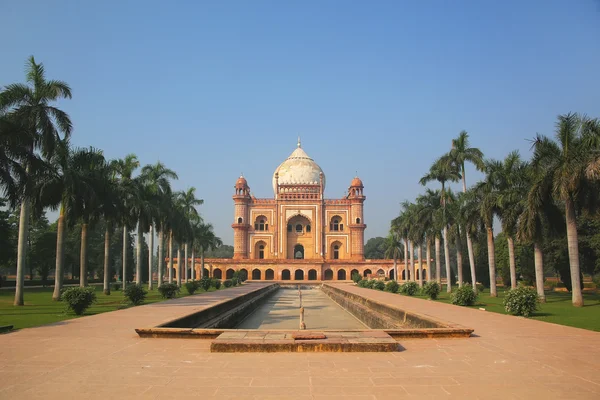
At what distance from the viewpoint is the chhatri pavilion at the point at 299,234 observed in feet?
157

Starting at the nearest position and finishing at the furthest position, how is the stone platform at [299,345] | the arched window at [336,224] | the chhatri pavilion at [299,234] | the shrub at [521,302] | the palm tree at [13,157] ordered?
the stone platform at [299,345] < the shrub at [521,302] < the palm tree at [13,157] < the chhatri pavilion at [299,234] < the arched window at [336,224]

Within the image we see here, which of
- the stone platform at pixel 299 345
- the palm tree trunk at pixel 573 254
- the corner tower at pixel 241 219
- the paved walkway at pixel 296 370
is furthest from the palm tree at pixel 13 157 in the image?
the corner tower at pixel 241 219

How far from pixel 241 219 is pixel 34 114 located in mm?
34817

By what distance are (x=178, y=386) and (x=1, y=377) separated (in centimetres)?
195

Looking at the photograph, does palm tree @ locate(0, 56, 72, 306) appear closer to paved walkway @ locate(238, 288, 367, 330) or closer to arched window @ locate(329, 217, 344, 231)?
paved walkway @ locate(238, 288, 367, 330)

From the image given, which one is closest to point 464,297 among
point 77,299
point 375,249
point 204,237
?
point 77,299

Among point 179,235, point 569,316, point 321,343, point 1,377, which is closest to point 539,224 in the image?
point 569,316

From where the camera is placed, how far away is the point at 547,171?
50.1 feet

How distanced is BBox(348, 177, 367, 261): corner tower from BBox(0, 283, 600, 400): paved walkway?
42.1m

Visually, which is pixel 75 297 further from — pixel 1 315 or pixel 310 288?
pixel 310 288

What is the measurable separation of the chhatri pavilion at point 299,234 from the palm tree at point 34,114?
32.2 meters

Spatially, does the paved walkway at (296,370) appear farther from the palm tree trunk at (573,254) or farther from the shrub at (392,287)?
the shrub at (392,287)

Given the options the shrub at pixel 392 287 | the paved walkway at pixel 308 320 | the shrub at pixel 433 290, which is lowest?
the paved walkway at pixel 308 320

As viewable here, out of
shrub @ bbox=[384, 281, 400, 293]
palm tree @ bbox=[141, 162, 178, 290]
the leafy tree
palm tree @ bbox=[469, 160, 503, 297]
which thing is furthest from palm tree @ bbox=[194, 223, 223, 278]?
the leafy tree
